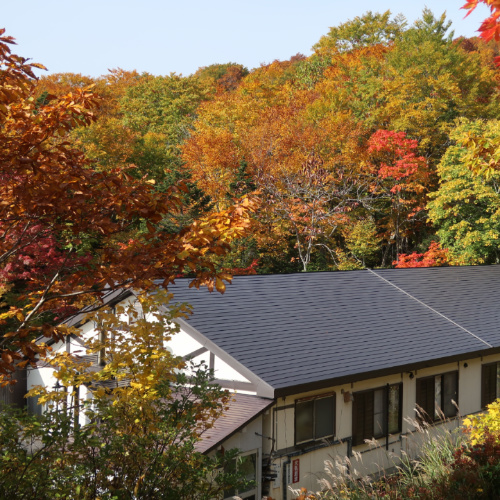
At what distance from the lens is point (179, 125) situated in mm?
43312

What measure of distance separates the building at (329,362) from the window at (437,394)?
0.03 m

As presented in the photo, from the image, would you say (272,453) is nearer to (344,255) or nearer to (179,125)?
(344,255)

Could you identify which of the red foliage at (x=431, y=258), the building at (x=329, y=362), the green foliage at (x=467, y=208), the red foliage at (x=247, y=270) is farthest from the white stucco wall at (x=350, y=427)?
the red foliage at (x=431, y=258)

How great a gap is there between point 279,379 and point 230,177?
20.7 metres

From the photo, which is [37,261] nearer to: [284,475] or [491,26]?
[284,475]

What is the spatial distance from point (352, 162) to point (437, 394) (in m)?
18.1

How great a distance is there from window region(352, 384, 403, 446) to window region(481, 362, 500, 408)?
3520 millimetres

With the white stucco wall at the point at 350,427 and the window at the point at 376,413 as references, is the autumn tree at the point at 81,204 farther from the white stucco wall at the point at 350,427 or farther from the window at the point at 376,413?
the window at the point at 376,413

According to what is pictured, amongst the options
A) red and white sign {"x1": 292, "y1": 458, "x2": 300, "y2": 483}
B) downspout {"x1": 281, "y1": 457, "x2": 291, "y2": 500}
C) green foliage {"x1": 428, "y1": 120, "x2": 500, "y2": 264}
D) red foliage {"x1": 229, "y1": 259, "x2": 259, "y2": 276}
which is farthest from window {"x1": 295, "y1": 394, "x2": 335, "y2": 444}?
green foliage {"x1": 428, "y1": 120, "x2": 500, "y2": 264}

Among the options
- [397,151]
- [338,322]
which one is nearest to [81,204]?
[338,322]

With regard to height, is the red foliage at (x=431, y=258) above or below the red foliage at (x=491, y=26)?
below

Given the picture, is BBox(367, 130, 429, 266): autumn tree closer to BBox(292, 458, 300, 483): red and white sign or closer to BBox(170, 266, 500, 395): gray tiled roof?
BBox(170, 266, 500, 395): gray tiled roof

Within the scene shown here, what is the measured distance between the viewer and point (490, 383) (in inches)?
680

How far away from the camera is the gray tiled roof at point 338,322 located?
13135mm
